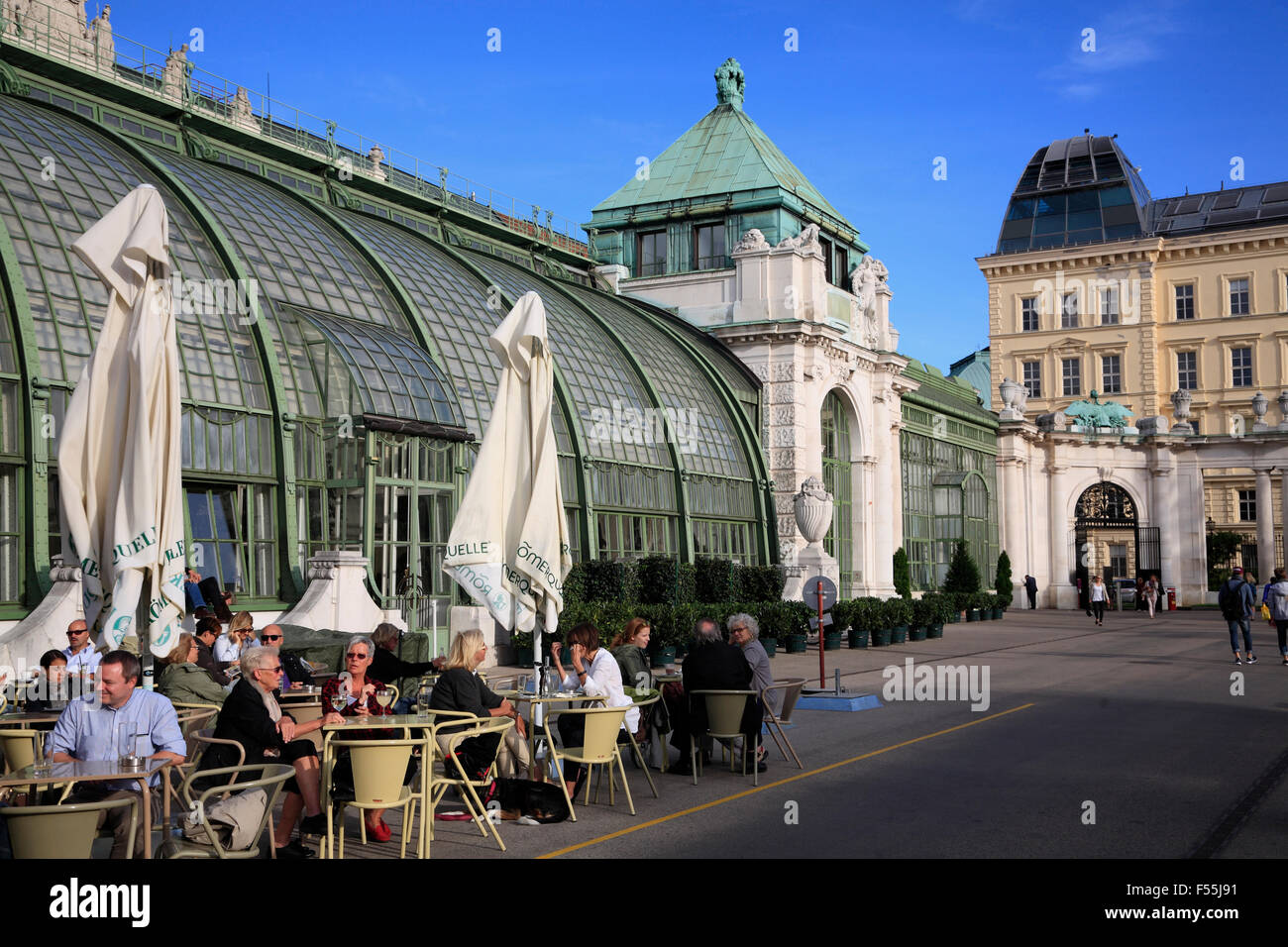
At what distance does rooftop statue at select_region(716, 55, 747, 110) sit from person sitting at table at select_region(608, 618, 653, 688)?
35.2 m

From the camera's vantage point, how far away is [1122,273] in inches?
2980

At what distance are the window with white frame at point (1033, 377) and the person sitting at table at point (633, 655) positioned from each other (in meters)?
68.8

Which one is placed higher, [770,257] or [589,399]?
[770,257]

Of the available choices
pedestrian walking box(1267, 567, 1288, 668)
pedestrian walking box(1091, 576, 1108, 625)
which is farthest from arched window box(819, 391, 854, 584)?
pedestrian walking box(1267, 567, 1288, 668)

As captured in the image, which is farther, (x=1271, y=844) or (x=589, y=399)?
(x=589, y=399)

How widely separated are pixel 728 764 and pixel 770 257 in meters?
26.6

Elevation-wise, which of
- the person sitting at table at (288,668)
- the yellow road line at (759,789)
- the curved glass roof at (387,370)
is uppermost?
the curved glass roof at (387,370)

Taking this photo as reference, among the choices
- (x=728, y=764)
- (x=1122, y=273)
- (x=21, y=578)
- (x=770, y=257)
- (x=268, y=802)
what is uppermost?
(x=1122, y=273)

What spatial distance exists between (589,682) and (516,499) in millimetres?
2555

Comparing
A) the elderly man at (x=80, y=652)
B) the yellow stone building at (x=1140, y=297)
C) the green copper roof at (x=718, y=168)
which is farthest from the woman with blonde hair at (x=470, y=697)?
the yellow stone building at (x=1140, y=297)

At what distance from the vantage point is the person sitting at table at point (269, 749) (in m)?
8.82

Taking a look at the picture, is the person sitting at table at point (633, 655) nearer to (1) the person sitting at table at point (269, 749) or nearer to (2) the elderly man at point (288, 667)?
(2) the elderly man at point (288, 667)
